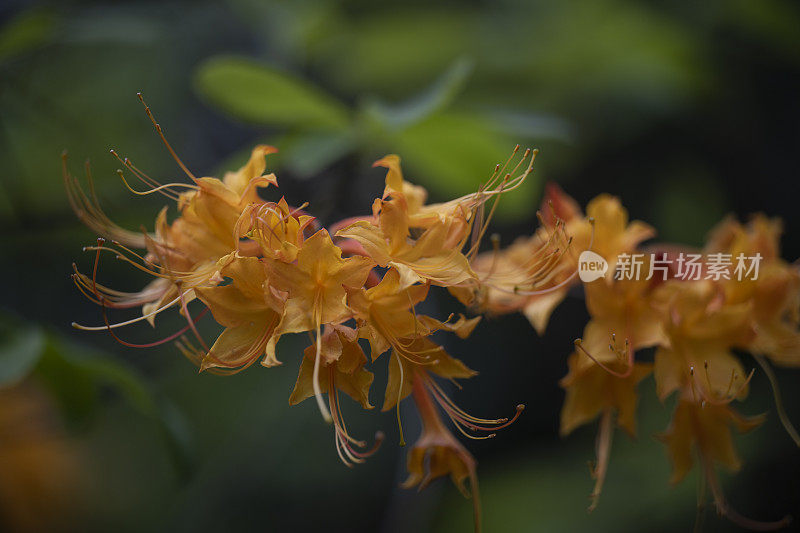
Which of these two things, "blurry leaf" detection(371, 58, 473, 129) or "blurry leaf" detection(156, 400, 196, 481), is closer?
"blurry leaf" detection(371, 58, 473, 129)

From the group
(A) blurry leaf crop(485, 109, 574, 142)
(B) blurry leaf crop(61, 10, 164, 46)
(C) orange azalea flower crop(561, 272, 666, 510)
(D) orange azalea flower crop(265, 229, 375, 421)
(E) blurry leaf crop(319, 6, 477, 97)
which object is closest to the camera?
(D) orange azalea flower crop(265, 229, 375, 421)

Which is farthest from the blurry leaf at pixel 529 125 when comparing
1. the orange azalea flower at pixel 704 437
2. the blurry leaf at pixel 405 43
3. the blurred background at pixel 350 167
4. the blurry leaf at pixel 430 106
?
the blurry leaf at pixel 405 43

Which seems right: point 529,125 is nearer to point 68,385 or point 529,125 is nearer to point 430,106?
point 430,106

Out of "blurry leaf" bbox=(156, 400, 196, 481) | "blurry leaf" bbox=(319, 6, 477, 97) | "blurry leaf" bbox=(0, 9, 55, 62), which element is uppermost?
"blurry leaf" bbox=(0, 9, 55, 62)

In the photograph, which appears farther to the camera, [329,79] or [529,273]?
[329,79]

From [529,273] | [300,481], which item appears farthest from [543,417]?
[529,273]

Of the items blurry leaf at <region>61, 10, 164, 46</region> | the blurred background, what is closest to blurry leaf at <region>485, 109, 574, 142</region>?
the blurred background

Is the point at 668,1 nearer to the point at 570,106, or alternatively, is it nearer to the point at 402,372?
the point at 570,106

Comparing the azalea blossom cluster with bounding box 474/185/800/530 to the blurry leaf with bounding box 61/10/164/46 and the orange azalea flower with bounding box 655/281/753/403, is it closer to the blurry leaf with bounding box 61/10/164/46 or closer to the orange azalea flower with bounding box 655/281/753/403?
the orange azalea flower with bounding box 655/281/753/403
